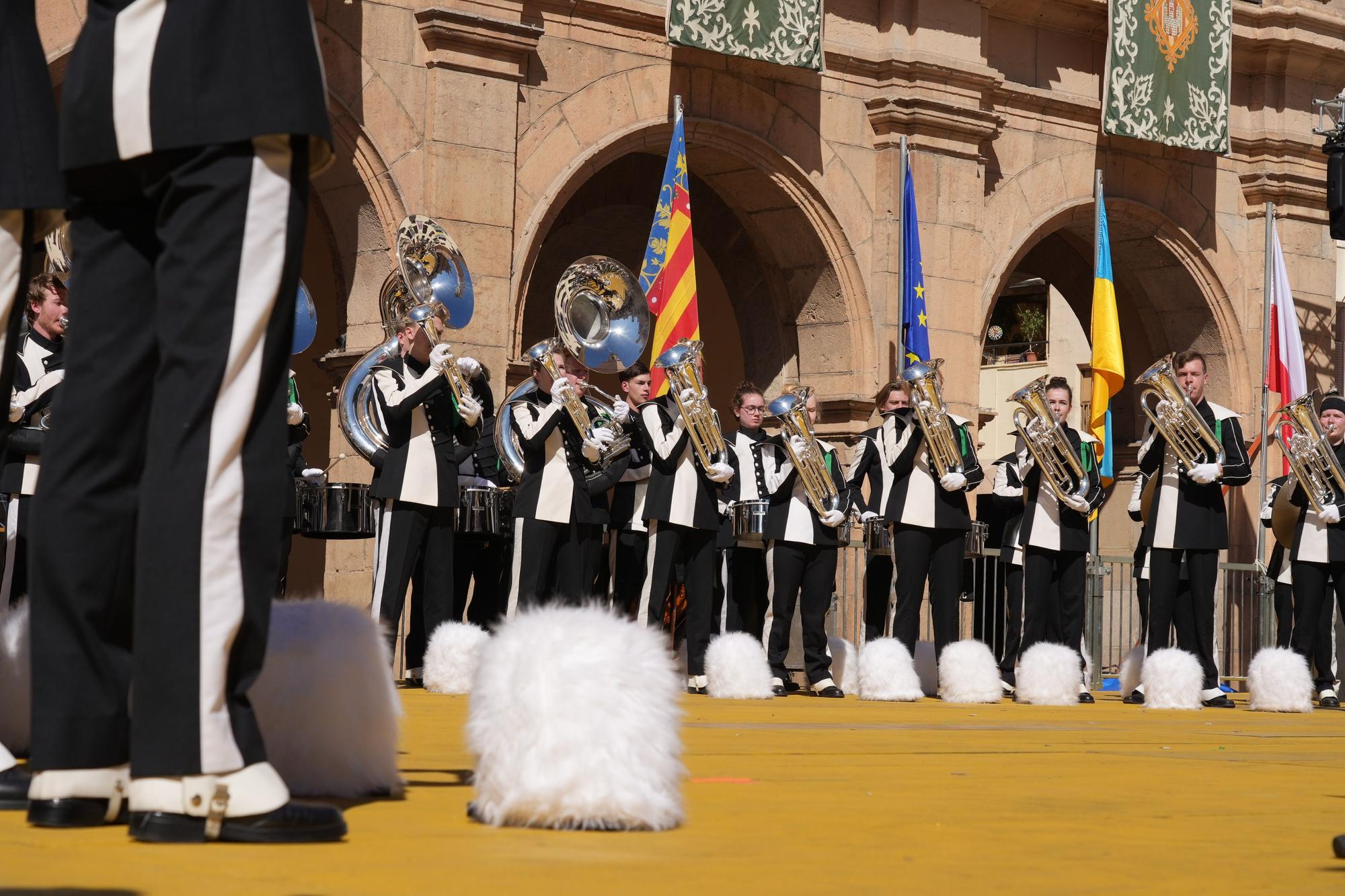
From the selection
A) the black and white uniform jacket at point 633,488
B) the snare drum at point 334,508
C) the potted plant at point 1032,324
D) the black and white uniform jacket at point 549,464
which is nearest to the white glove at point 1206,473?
the black and white uniform jacket at point 633,488

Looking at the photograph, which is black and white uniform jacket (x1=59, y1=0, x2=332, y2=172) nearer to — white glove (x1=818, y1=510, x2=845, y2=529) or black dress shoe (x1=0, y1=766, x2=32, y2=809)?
black dress shoe (x1=0, y1=766, x2=32, y2=809)

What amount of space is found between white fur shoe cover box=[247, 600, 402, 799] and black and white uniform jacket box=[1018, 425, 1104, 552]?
8.79 m

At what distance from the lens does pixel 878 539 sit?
1262cm

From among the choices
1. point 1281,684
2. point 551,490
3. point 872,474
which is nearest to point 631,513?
point 551,490

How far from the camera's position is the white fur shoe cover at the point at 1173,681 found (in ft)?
35.9

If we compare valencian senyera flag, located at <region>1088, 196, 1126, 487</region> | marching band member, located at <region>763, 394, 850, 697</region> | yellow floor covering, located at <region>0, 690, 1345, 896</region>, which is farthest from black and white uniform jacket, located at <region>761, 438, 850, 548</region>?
valencian senyera flag, located at <region>1088, 196, 1126, 487</region>

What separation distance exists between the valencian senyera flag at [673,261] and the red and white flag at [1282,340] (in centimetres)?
653

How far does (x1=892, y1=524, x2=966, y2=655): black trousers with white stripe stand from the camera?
468 inches

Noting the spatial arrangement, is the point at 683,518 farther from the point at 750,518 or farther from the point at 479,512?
the point at 479,512

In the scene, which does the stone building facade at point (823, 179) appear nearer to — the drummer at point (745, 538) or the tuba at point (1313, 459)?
the drummer at point (745, 538)

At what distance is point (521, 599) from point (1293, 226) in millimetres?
11678

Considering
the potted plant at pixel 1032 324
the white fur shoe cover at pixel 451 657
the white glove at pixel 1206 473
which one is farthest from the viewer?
the potted plant at pixel 1032 324

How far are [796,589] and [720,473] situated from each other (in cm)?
96

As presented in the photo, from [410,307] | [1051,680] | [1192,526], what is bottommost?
[1051,680]
